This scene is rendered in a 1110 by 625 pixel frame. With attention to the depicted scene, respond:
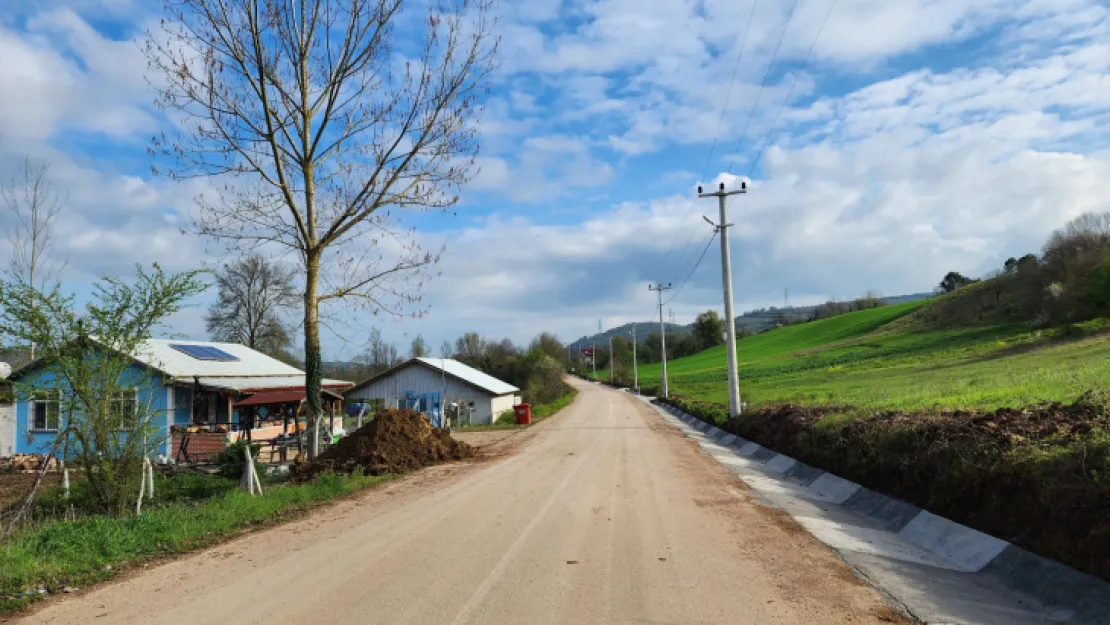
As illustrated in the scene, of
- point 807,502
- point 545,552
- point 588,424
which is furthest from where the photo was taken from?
point 588,424

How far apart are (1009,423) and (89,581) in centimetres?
1127

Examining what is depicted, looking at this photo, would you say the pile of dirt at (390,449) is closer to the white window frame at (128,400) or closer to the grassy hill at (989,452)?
the white window frame at (128,400)

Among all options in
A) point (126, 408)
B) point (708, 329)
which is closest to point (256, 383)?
point (126, 408)

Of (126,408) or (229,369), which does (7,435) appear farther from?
(126,408)

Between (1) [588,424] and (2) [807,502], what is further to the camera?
(1) [588,424]

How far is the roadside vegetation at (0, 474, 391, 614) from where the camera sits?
7.16 meters

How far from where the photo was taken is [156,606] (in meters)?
6.23

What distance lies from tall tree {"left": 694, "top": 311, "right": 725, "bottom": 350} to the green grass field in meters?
5.08

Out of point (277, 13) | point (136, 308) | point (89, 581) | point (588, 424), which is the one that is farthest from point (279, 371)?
point (89, 581)

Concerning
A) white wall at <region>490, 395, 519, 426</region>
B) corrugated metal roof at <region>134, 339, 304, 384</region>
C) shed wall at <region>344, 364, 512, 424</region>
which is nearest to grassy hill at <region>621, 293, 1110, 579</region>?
corrugated metal roof at <region>134, 339, 304, 384</region>

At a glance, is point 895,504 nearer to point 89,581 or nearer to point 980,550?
point 980,550

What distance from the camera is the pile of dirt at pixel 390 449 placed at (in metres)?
17.1

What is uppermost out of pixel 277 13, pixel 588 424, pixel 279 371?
pixel 277 13

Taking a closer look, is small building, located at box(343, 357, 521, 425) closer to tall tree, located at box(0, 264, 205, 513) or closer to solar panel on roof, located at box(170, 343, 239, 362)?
solar panel on roof, located at box(170, 343, 239, 362)
